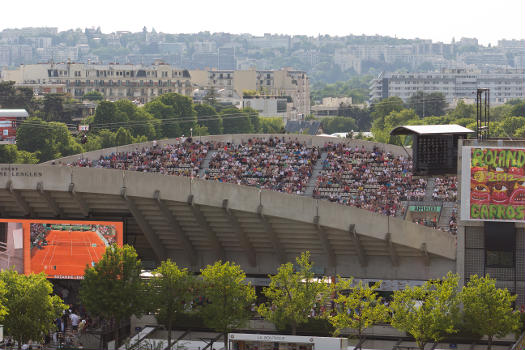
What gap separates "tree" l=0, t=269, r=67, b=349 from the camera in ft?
155

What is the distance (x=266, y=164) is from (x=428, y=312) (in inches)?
1738

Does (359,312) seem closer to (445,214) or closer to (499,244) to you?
(499,244)

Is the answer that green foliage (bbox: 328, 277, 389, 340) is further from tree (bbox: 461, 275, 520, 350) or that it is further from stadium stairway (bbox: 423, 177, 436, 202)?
stadium stairway (bbox: 423, 177, 436, 202)

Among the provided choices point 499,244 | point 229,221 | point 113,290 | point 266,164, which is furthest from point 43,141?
point 499,244

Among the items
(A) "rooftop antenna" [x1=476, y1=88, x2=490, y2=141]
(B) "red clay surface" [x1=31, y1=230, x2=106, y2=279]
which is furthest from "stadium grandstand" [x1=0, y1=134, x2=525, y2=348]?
(A) "rooftop antenna" [x1=476, y1=88, x2=490, y2=141]

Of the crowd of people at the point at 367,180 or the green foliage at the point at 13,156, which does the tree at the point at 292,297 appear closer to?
the crowd of people at the point at 367,180

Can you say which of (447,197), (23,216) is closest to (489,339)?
(23,216)

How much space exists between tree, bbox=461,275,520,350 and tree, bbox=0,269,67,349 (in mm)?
16912

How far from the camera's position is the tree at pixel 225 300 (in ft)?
155

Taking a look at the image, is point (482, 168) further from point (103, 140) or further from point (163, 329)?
point (103, 140)

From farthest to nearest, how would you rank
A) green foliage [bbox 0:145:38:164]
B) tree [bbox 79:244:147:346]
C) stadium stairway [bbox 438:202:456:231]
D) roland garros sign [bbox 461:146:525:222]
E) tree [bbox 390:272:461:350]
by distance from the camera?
green foliage [bbox 0:145:38:164] < stadium stairway [bbox 438:202:456:231] < tree [bbox 79:244:147:346] < roland garros sign [bbox 461:146:525:222] < tree [bbox 390:272:461:350]

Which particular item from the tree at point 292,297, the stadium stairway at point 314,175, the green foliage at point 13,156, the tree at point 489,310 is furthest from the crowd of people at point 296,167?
the green foliage at point 13,156

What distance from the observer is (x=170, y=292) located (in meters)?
48.2

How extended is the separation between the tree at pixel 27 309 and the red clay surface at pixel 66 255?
195 inches
